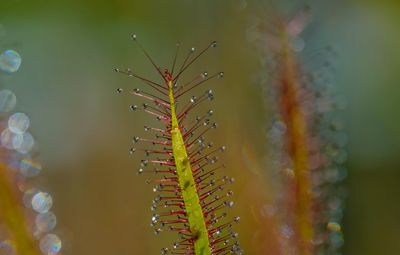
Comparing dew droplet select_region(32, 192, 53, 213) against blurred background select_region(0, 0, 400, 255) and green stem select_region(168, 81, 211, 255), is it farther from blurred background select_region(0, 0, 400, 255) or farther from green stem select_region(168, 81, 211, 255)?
blurred background select_region(0, 0, 400, 255)

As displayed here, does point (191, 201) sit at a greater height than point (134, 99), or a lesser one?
lesser

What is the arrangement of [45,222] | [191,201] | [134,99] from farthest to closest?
[134,99], [45,222], [191,201]

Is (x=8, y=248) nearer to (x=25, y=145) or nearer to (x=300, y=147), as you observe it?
(x=25, y=145)

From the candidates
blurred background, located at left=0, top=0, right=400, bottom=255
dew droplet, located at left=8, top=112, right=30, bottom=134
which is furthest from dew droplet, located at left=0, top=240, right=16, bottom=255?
blurred background, located at left=0, top=0, right=400, bottom=255

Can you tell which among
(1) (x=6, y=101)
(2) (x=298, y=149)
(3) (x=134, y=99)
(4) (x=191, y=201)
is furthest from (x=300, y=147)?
(3) (x=134, y=99)

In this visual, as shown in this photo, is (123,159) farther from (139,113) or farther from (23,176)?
(23,176)

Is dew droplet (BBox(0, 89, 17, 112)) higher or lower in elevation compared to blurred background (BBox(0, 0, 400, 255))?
lower

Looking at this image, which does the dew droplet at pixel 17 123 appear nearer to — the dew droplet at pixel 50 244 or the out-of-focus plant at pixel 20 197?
the out-of-focus plant at pixel 20 197
